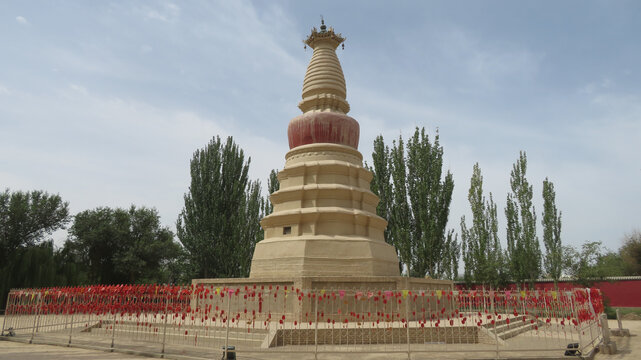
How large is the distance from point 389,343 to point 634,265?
39255mm

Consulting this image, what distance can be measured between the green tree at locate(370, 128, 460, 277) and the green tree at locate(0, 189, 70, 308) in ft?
72.7

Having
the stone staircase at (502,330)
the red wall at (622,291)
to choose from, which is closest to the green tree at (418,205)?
the stone staircase at (502,330)

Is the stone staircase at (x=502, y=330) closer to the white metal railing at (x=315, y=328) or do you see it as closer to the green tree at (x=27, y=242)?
the white metal railing at (x=315, y=328)

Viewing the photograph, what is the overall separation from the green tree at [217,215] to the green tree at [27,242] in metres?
10.00

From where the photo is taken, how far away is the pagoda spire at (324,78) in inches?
750

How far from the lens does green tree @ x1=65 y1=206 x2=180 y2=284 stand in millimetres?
31297

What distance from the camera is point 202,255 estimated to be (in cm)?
2394

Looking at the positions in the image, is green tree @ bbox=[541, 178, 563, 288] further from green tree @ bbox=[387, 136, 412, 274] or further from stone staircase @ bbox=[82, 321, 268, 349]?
stone staircase @ bbox=[82, 321, 268, 349]

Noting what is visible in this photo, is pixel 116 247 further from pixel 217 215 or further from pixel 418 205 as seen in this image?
pixel 418 205

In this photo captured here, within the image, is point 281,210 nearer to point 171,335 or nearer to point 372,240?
point 372,240

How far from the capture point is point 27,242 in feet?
94.0

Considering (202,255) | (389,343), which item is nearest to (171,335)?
(389,343)

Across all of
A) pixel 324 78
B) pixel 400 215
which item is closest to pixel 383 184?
pixel 400 215

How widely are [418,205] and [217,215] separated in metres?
11.7
